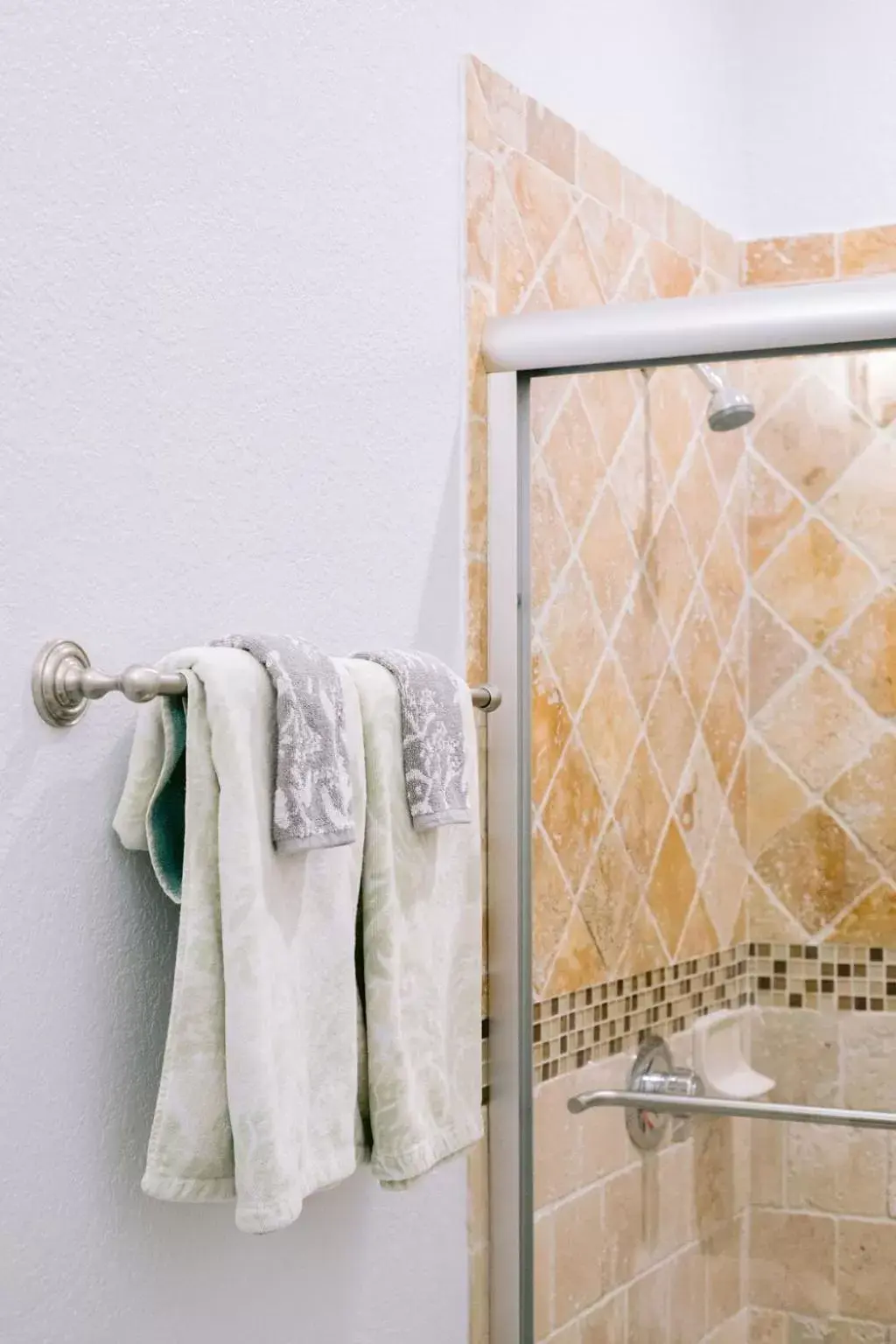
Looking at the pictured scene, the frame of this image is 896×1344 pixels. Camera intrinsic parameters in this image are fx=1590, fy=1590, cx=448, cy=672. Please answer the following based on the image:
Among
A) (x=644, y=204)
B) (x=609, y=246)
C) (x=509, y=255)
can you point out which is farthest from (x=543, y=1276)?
(x=644, y=204)

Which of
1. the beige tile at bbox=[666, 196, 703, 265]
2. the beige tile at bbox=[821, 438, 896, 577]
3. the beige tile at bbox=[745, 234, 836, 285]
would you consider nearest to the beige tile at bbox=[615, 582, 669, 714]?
the beige tile at bbox=[821, 438, 896, 577]

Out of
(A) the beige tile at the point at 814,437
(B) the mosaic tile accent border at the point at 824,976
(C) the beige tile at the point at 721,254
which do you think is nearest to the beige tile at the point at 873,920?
(B) the mosaic tile accent border at the point at 824,976

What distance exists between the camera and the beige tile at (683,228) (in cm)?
232

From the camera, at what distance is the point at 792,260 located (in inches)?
104

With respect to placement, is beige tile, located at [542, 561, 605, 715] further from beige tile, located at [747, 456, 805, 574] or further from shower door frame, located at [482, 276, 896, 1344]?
beige tile, located at [747, 456, 805, 574]

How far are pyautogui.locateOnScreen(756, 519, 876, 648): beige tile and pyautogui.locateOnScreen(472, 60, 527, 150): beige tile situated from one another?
1.96 ft

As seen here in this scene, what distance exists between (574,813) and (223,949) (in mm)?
693

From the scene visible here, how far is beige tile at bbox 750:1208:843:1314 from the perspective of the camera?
1653mm

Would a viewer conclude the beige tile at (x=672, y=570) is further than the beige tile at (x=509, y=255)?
No

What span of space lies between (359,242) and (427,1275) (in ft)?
3.52

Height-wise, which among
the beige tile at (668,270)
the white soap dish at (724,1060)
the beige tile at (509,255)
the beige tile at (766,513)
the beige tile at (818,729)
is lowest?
the white soap dish at (724,1060)

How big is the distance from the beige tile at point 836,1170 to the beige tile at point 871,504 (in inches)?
23.4

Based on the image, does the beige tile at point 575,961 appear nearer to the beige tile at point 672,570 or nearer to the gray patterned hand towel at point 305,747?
the beige tile at point 672,570

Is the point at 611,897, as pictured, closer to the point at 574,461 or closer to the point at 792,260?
the point at 574,461
